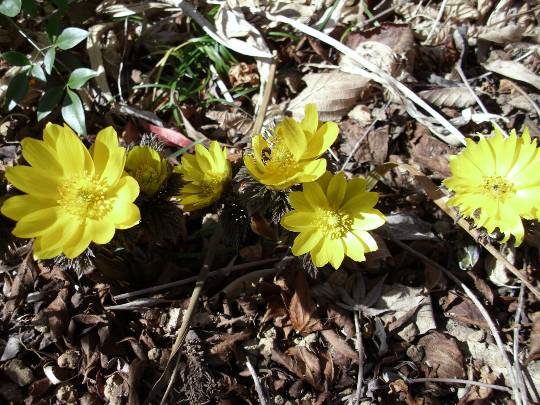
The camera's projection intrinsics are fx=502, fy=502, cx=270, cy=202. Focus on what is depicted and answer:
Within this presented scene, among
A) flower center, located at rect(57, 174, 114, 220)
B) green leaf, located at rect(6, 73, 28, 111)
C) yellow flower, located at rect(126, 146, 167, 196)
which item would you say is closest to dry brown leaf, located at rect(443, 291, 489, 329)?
yellow flower, located at rect(126, 146, 167, 196)

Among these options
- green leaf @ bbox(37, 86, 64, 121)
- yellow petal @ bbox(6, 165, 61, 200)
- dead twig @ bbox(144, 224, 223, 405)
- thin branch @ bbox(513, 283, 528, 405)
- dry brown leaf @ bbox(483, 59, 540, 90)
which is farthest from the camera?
dry brown leaf @ bbox(483, 59, 540, 90)

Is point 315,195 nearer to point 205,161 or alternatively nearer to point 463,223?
point 205,161

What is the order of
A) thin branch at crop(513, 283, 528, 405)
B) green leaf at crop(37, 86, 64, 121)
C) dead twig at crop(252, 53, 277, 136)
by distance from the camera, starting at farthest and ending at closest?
dead twig at crop(252, 53, 277, 136), green leaf at crop(37, 86, 64, 121), thin branch at crop(513, 283, 528, 405)

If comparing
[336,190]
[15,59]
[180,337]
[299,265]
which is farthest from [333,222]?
[15,59]

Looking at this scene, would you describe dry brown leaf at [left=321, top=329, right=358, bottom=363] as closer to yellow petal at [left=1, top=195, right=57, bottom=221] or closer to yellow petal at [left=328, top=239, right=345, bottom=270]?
yellow petal at [left=328, top=239, right=345, bottom=270]

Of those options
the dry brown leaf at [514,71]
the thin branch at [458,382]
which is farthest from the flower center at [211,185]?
the dry brown leaf at [514,71]

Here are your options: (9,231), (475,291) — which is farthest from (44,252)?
(475,291)

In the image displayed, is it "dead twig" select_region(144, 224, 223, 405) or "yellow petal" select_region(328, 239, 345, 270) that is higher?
"yellow petal" select_region(328, 239, 345, 270)

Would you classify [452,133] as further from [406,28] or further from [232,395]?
[232,395]
